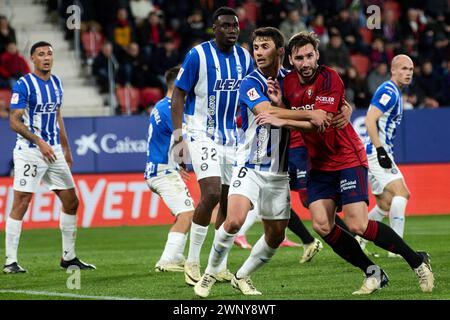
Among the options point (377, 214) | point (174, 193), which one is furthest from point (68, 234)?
point (377, 214)

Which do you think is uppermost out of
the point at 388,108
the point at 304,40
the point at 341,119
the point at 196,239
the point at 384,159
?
the point at 304,40

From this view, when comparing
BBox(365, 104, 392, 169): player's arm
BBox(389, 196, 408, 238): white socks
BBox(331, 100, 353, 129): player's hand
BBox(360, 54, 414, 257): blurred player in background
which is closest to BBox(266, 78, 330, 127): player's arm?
BBox(331, 100, 353, 129): player's hand

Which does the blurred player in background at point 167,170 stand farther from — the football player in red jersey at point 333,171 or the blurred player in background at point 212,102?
the football player in red jersey at point 333,171

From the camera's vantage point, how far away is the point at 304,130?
8.02 metres

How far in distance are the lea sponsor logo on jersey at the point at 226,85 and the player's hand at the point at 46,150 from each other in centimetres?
237

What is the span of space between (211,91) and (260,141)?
4.62ft

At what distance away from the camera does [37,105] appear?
11258 millimetres

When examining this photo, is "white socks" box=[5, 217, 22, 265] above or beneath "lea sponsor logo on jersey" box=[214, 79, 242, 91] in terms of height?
beneath

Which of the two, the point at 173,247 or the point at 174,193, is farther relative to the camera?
the point at 174,193

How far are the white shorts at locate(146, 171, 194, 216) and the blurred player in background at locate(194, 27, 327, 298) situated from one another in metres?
2.73

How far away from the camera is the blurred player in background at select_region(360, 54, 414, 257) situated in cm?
1172

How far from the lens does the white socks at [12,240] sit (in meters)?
11.0

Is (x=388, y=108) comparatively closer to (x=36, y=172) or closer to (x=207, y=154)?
(x=207, y=154)

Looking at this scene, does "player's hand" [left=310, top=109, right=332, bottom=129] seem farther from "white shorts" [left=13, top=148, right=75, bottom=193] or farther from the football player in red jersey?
"white shorts" [left=13, top=148, right=75, bottom=193]
